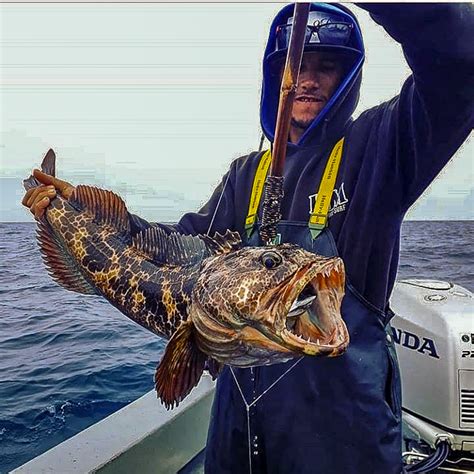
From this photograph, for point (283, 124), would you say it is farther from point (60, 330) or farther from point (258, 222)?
point (60, 330)

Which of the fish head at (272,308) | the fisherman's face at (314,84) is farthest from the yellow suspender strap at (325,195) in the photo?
the fish head at (272,308)

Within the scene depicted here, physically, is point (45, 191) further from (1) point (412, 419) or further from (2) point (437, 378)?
(1) point (412, 419)

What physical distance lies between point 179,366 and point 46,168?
1.30m

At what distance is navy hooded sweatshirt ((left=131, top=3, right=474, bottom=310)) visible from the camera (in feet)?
6.29

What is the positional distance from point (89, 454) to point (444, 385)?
2.39 metres

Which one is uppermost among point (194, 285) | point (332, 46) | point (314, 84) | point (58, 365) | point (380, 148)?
point (332, 46)

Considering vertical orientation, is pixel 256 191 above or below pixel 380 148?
below

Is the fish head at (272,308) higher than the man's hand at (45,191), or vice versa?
the man's hand at (45,191)

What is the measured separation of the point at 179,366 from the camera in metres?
2.11

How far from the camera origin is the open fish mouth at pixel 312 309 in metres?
1.82

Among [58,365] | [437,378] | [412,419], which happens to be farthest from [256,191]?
[58,365]

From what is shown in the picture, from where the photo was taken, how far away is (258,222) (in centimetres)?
275

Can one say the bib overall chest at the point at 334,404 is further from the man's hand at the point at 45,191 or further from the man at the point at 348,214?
the man's hand at the point at 45,191

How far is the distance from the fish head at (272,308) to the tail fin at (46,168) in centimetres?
115
